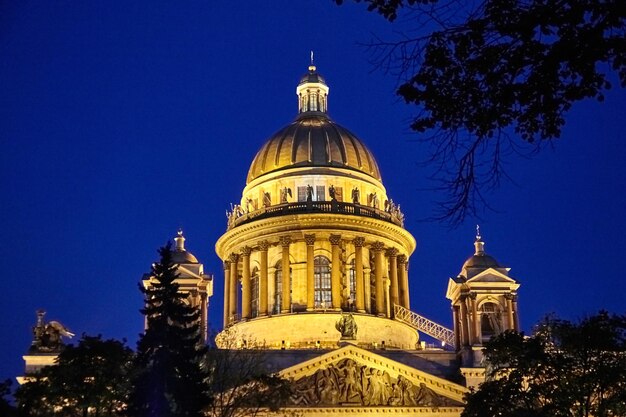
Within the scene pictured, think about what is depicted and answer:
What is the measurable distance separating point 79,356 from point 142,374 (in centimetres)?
282

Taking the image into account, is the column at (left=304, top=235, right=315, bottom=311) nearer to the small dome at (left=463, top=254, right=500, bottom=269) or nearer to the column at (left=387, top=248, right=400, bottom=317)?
the column at (left=387, top=248, right=400, bottom=317)

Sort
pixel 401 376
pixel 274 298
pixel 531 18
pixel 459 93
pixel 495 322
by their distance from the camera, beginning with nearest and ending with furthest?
pixel 531 18 < pixel 459 93 < pixel 401 376 < pixel 495 322 < pixel 274 298

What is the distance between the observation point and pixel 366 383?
54.0 m

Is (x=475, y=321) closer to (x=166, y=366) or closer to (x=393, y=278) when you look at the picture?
(x=393, y=278)

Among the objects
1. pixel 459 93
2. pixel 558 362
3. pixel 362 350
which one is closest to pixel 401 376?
pixel 362 350

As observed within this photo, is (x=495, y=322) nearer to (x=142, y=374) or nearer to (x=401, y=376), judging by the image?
(x=401, y=376)

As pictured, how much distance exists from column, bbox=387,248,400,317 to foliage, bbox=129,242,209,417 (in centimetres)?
3170

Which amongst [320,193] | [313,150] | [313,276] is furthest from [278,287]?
[313,150]

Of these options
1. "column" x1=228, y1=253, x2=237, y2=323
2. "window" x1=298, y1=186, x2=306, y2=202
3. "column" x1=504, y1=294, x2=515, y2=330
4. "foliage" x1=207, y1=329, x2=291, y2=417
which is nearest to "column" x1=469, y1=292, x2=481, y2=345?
"column" x1=504, y1=294, x2=515, y2=330

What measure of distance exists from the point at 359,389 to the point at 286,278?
14.7m

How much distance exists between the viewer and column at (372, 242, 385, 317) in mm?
67312

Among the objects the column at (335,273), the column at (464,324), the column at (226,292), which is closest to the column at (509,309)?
the column at (464,324)

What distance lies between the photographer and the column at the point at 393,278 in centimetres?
6862

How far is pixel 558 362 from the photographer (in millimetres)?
36719
